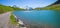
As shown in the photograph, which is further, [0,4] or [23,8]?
[23,8]

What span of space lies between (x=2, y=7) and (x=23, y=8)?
0.74 metres

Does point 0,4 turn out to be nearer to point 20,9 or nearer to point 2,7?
point 2,7

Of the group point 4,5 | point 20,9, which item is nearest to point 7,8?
point 4,5

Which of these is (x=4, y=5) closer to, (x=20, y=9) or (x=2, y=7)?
(x=2, y=7)

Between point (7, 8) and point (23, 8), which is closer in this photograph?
point (7, 8)

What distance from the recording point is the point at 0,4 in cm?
457

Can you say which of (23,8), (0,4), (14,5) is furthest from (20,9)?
(0,4)

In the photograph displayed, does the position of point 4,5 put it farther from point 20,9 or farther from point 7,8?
point 20,9

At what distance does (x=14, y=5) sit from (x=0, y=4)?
1.44ft

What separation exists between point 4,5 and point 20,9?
0.72m

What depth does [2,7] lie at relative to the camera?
4.77 meters

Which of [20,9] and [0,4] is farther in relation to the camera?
[20,9]

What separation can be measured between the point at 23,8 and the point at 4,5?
75 cm

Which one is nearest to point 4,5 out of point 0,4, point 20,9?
point 0,4
